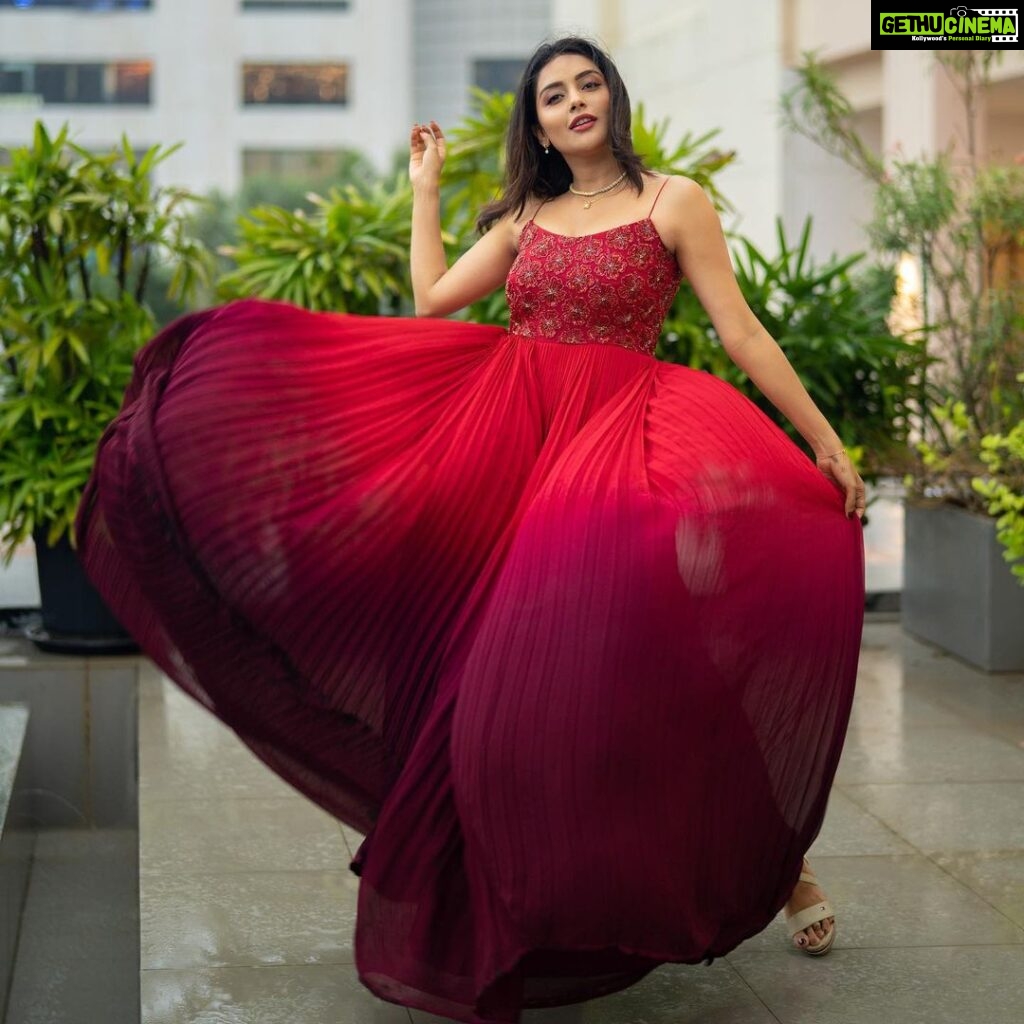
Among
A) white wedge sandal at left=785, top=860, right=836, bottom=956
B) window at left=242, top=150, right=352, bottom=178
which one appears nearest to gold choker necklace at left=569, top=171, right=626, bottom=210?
white wedge sandal at left=785, top=860, right=836, bottom=956

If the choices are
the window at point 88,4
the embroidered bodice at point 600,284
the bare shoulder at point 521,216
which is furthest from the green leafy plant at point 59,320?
the window at point 88,4

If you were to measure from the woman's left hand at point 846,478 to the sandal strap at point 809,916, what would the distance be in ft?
2.38

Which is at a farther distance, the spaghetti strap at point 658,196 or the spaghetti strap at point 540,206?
the spaghetti strap at point 540,206

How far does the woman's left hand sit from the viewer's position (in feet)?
9.78

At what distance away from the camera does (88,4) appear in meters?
55.8

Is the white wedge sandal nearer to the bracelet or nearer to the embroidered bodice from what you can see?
the bracelet

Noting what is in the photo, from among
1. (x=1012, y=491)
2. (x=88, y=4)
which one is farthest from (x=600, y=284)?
(x=88, y=4)

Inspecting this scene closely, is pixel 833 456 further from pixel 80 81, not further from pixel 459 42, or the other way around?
pixel 459 42

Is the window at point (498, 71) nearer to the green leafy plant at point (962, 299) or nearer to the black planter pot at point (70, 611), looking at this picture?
the green leafy plant at point (962, 299)

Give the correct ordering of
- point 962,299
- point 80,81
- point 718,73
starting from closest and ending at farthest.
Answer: point 962,299 → point 718,73 → point 80,81

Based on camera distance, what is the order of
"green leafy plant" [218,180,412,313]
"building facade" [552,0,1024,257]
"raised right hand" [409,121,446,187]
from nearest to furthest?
"raised right hand" [409,121,446,187] → "green leafy plant" [218,180,412,313] → "building facade" [552,0,1024,257]

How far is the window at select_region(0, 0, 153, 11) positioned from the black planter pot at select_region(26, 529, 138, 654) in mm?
52872

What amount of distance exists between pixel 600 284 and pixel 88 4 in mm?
56845

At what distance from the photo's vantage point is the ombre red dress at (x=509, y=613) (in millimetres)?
2535
